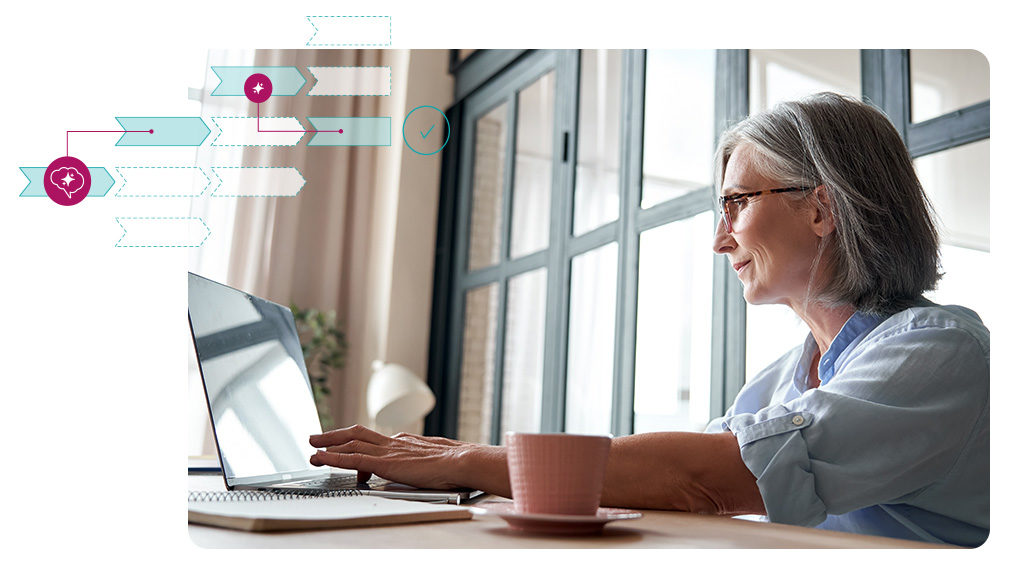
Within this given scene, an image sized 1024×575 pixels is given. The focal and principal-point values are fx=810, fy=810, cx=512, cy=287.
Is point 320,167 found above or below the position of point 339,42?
above

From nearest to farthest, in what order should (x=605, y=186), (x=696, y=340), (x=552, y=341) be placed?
1. (x=696, y=340)
2. (x=605, y=186)
3. (x=552, y=341)

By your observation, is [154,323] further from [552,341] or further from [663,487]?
[552,341]

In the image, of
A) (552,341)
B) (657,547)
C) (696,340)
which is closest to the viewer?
(657,547)

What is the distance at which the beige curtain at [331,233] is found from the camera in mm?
3600

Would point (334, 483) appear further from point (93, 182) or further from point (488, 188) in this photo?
point (488, 188)

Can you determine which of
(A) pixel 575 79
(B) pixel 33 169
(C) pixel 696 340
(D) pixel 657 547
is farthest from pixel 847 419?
(A) pixel 575 79

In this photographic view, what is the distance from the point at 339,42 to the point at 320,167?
3.27 meters

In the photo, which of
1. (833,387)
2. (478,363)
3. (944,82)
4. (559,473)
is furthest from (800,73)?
(478,363)

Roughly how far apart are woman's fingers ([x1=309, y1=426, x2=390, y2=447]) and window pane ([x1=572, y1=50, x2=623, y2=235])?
1.79 metres

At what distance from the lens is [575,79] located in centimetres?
286

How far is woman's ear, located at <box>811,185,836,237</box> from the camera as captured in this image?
3.14 feet

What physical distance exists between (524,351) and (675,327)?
3.15 feet

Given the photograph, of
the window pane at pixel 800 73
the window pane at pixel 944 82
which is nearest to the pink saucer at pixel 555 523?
the window pane at pixel 944 82

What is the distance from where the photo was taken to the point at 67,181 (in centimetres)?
55
